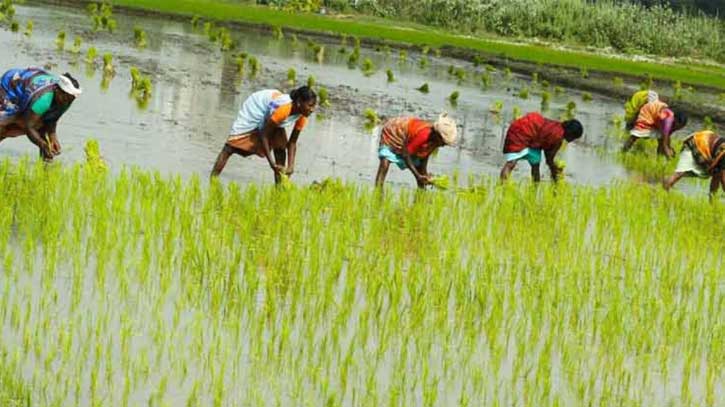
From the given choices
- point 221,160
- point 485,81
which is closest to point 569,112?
point 485,81

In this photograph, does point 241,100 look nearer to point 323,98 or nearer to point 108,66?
point 323,98

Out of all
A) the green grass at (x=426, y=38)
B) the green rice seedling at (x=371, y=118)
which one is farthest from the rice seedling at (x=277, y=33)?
the green rice seedling at (x=371, y=118)

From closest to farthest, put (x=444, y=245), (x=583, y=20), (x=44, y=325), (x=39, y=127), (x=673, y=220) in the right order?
(x=44, y=325) → (x=444, y=245) → (x=39, y=127) → (x=673, y=220) → (x=583, y=20)

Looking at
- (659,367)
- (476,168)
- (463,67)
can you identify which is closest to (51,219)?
(659,367)

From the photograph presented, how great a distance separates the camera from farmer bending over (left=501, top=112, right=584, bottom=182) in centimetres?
1211

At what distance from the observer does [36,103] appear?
9977mm

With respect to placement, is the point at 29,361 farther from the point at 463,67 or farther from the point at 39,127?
the point at 463,67

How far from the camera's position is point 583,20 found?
119ft

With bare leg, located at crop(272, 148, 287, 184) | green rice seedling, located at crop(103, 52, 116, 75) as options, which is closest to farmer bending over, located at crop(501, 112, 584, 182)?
bare leg, located at crop(272, 148, 287, 184)

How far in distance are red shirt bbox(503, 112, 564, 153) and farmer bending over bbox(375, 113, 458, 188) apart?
1193mm

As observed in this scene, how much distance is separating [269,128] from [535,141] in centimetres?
257

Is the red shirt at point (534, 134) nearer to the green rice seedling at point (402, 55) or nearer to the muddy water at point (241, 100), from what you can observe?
the muddy water at point (241, 100)

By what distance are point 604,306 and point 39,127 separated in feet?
13.7

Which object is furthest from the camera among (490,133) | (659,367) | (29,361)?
(490,133)
